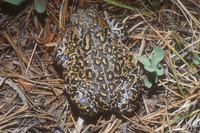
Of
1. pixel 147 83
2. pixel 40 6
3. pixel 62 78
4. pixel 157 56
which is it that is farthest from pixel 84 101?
pixel 40 6

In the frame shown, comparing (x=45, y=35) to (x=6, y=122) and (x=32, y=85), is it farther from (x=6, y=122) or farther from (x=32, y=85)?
(x=6, y=122)

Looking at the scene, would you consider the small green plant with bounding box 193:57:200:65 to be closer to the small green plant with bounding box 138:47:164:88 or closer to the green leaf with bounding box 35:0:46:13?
the small green plant with bounding box 138:47:164:88

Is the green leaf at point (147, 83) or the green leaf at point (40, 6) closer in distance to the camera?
the green leaf at point (147, 83)

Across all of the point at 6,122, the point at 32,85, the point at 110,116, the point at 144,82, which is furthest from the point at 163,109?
the point at 6,122

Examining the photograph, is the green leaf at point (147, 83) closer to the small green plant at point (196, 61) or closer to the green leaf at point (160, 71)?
the green leaf at point (160, 71)

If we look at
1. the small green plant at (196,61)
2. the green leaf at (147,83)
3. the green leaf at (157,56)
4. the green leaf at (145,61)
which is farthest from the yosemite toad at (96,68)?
the small green plant at (196,61)

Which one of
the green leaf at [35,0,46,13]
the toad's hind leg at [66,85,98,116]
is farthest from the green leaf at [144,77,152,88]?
the green leaf at [35,0,46,13]

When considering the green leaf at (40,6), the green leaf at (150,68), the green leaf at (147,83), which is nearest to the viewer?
the green leaf at (150,68)
